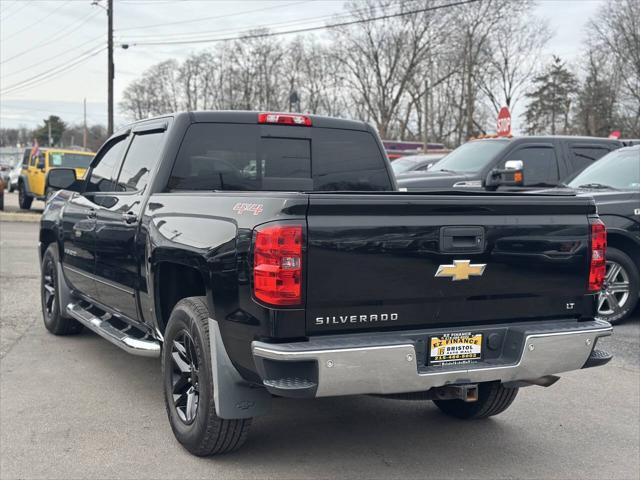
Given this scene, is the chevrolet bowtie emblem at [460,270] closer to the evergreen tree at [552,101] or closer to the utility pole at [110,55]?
the utility pole at [110,55]

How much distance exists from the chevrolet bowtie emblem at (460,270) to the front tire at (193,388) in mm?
1256

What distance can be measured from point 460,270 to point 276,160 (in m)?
1.98

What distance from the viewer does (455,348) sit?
371 centimetres

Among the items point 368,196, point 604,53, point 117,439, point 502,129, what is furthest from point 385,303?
point 604,53

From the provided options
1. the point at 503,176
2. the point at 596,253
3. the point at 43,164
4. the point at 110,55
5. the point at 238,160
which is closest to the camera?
the point at 596,253

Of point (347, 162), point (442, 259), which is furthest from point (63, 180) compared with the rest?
point (442, 259)

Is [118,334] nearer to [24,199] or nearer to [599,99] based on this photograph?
[24,199]

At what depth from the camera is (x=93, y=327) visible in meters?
5.60

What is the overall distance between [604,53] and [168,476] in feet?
190

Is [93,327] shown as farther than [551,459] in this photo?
Yes

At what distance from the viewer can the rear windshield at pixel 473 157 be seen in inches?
443

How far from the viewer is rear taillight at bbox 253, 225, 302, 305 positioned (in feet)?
11.0

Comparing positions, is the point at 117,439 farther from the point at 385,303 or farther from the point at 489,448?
the point at 489,448

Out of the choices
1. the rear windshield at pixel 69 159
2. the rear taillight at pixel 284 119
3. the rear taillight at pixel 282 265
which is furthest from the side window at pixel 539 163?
the rear windshield at pixel 69 159
